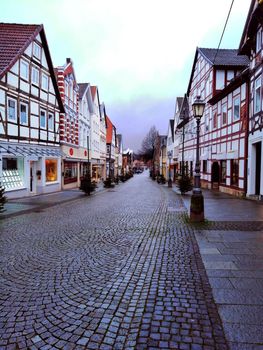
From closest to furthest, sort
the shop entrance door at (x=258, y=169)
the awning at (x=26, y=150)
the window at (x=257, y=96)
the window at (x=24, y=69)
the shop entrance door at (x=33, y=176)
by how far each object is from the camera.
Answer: the window at (x=257, y=96), the awning at (x=26, y=150), the shop entrance door at (x=258, y=169), the window at (x=24, y=69), the shop entrance door at (x=33, y=176)

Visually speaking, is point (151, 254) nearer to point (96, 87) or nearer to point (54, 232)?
point (54, 232)

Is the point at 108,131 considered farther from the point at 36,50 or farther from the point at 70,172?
the point at 36,50

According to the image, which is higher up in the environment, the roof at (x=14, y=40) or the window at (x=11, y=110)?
the roof at (x=14, y=40)

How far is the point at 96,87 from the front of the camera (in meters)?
39.9

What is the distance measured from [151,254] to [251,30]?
15149 millimetres

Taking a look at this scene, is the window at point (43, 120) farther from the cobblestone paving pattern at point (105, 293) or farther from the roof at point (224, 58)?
the cobblestone paving pattern at point (105, 293)

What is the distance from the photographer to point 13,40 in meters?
17.8

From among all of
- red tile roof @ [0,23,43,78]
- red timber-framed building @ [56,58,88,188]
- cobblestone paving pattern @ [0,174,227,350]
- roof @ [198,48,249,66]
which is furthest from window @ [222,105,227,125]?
cobblestone paving pattern @ [0,174,227,350]

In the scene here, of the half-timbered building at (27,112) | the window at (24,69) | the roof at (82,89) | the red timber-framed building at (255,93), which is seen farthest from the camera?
the roof at (82,89)

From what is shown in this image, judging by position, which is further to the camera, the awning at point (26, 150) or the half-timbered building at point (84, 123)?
the half-timbered building at point (84, 123)

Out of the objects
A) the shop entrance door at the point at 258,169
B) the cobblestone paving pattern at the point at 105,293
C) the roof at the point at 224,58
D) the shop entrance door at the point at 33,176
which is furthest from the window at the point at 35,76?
the shop entrance door at the point at 258,169

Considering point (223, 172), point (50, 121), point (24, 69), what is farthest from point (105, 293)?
point (50, 121)

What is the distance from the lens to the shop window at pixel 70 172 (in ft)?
84.5

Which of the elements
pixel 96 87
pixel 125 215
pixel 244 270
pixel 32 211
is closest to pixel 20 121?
pixel 32 211
